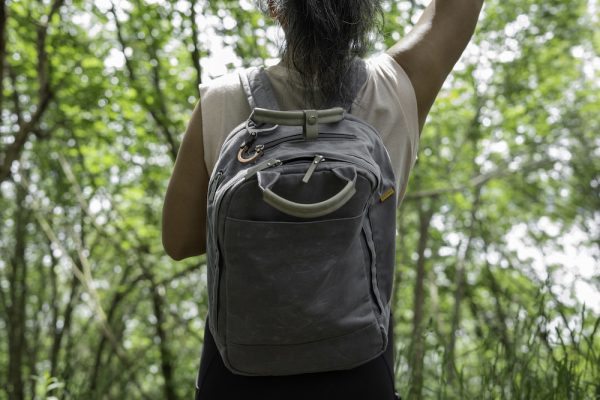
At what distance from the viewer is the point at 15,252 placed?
23.8 ft

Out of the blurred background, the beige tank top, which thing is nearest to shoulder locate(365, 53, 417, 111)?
the beige tank top

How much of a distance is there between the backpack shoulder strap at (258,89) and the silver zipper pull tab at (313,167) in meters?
0.20

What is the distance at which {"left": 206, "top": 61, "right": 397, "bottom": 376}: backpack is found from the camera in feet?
3.43

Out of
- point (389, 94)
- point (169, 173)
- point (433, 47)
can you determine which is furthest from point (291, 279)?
point (169, 173)

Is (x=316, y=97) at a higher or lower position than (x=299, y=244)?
higher

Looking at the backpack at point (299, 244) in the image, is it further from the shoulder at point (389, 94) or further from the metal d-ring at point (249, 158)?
the shoulder at point (389, 94)

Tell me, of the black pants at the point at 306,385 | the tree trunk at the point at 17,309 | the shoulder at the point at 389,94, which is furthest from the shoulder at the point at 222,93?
the tree trunk at the point at 17,309

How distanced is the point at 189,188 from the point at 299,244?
292 mm

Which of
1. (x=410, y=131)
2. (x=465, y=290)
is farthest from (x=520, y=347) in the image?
(x=465, y=290)

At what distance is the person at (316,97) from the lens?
3.96 feet

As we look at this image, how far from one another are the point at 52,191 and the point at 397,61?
6.29m

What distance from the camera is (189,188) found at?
49.3 inches

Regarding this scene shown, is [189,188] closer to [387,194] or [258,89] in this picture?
[258,89]

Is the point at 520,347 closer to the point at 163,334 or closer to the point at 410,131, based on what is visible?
the point at 410,131
